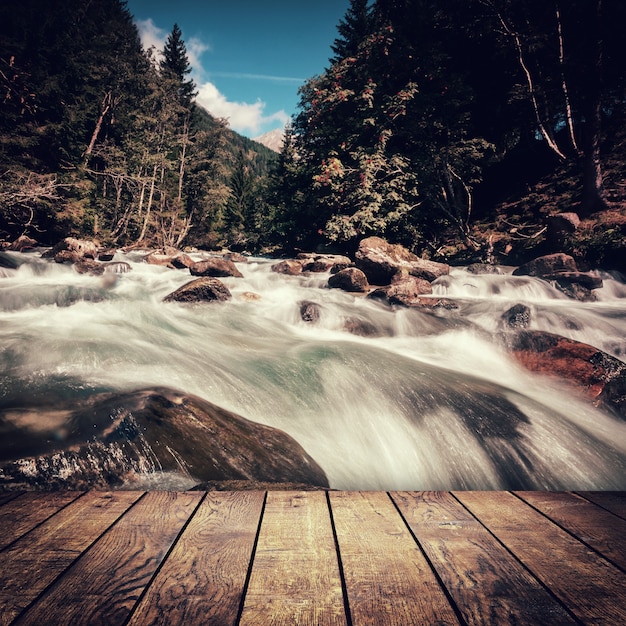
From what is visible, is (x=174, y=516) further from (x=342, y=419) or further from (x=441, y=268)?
(x=441, y=268)

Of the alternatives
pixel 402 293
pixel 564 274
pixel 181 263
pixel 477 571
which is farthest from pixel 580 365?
pixel 181 263

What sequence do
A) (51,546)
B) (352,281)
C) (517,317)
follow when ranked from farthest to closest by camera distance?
(352,281)
(517,317)
(51,546)

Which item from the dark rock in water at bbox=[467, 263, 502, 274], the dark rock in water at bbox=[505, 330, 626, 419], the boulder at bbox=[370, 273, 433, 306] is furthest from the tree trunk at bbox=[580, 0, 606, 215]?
→ the dark rock in water at bbox=[505, 330, 626, 419]

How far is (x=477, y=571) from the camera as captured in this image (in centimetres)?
130

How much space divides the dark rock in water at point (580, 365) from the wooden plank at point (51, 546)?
5.60m

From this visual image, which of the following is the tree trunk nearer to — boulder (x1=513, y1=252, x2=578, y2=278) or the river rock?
boulder (x1=513, y1=252, x2=578, y2=278)

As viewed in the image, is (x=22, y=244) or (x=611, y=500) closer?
(x=611, y=500)

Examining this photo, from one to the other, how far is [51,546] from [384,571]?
1.33m

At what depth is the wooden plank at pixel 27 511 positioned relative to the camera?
1495 millimetres

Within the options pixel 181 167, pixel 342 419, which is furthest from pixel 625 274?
pixel 181 167

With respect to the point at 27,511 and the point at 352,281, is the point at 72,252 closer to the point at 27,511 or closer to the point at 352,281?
the point at 352,281

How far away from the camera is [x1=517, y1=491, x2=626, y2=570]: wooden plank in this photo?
1.50 meters

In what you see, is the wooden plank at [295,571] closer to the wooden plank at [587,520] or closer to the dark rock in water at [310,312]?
the wooden plank at [587,520]

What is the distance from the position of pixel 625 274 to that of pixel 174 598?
578 inches
